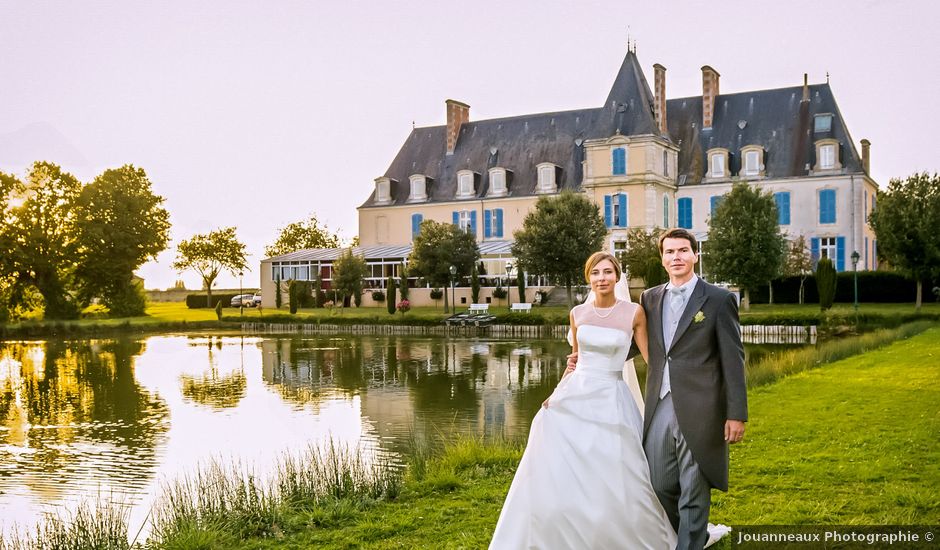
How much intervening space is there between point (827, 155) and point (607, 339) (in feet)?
115

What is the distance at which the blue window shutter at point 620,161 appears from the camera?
37.6 metres

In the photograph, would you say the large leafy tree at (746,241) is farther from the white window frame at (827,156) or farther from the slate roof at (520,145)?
the slate roof at (520,145)

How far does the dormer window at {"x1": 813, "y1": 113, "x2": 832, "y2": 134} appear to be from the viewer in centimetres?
3741

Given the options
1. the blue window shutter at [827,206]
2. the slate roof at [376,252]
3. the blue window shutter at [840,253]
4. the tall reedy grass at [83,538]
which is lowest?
the tall reedy grass at [83,538]

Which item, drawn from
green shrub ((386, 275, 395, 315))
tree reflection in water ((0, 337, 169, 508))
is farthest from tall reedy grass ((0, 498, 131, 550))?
green shrub ((386, 275, 395, 315))

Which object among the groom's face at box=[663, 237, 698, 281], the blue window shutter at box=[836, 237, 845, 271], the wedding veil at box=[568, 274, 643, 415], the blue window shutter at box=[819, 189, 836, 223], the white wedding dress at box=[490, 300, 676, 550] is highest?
the blue window shutter at box=[819, 189, 836, 223]

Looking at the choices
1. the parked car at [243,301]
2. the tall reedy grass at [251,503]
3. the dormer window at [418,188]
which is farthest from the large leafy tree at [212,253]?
the tall reedy grass at [251,503]

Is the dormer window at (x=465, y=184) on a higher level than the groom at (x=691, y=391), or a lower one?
higher

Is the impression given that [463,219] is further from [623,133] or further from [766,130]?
[766,130]

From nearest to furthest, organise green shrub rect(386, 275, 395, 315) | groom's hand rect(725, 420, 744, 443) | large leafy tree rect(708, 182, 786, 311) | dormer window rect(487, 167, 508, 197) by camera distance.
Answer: groom's hand rect(725, 420, 744, 443) < large leafy tree rect(708, 182, 786, 311) < green shrub rect(386, 275, 395, 315) < dormer window rect(487, 167, 508, 197)

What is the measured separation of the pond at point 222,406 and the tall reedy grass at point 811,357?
9.22 feet

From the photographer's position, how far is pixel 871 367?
45.1ft

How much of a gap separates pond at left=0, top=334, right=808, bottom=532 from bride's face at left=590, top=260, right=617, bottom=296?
4736mm

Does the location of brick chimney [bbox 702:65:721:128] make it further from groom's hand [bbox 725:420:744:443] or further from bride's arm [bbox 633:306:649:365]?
groom's hand [bbox 725:420:744:443]
